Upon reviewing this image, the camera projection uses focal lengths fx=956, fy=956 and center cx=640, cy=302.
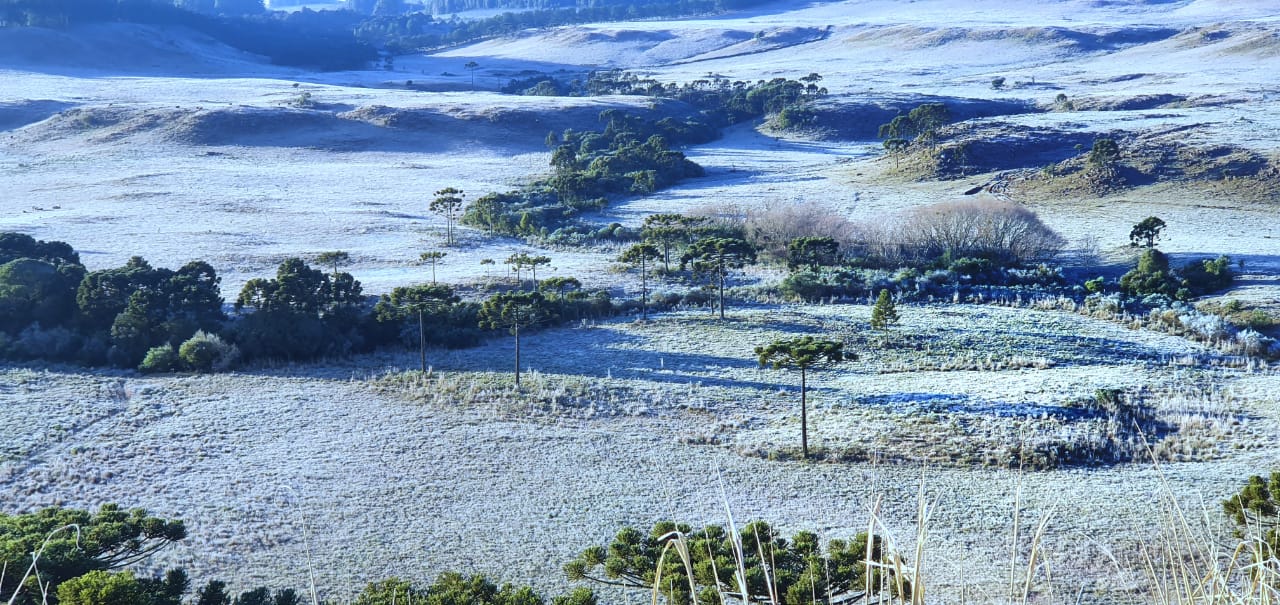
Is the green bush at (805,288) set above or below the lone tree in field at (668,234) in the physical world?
below

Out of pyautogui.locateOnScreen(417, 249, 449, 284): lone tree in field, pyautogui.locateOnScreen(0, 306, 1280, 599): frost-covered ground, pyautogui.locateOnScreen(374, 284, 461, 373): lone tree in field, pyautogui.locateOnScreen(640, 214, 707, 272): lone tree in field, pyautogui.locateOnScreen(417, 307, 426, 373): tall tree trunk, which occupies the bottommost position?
pyautogui.locateOnScreen(0, 306, 1280, 599): frost-covered ground

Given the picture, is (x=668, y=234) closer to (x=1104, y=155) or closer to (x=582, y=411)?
(x=582, y=411)

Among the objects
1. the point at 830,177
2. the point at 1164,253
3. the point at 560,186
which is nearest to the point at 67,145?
the point at 560,186

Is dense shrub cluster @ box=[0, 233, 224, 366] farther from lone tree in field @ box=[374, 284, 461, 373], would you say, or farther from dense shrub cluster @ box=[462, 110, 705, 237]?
dense shrub cluster @ box=[462, 110, 705, 237]

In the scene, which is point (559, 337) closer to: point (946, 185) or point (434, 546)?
point (434, 546)

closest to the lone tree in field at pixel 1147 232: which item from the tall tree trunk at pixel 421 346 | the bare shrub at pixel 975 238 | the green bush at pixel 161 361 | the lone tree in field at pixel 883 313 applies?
the bare shrub at pixel 975 238

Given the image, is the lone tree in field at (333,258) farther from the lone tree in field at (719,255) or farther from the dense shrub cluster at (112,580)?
the dense shrub cluster at (112,580)

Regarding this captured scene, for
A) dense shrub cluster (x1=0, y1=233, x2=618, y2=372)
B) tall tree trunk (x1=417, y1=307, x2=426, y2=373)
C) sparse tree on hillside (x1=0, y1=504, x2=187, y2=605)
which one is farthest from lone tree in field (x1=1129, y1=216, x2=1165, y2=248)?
sparse tree on hillside (x1=0, y1=504, x2=187, y2=605)
